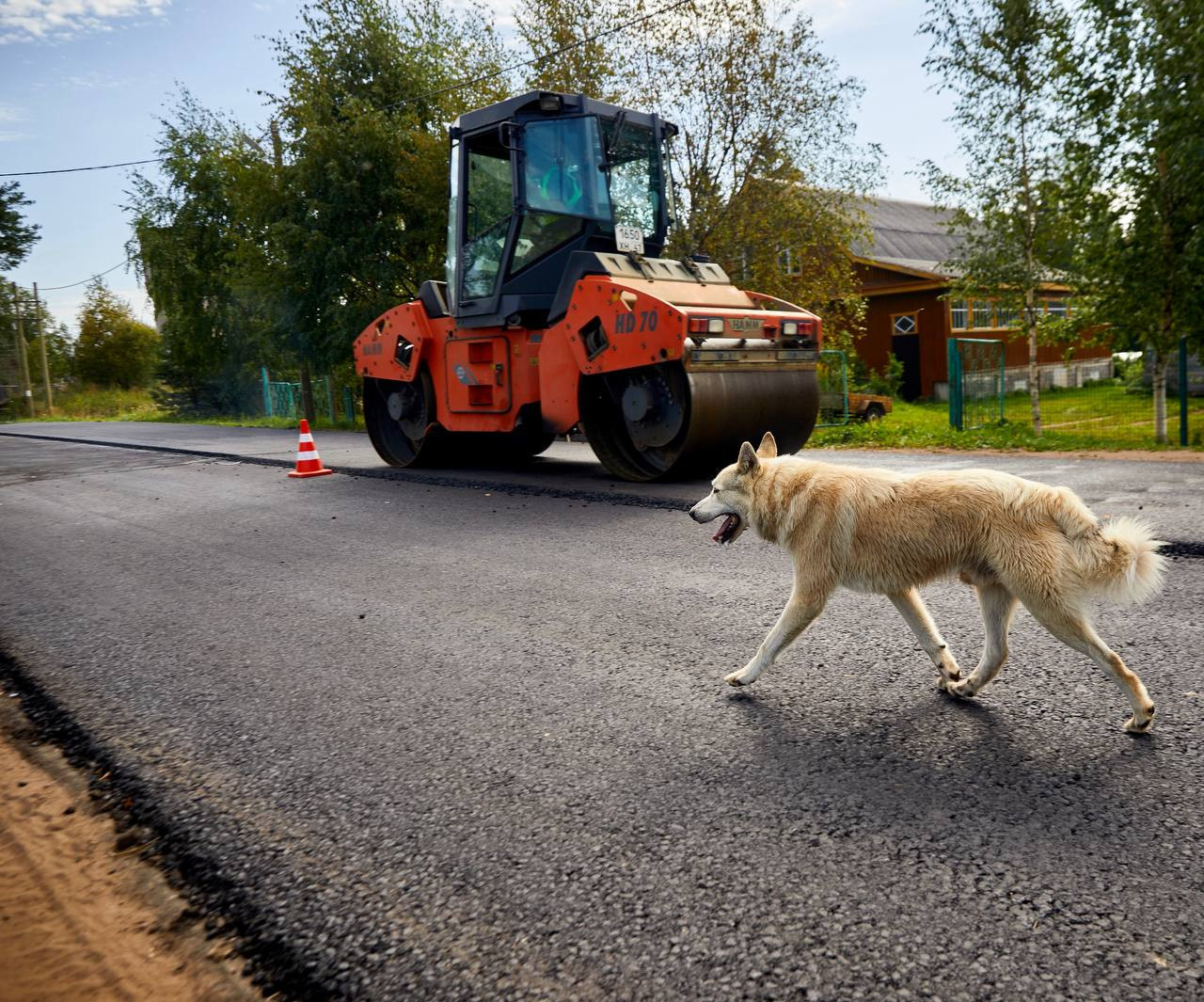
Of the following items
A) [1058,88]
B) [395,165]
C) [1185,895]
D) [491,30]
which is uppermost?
[491,30]

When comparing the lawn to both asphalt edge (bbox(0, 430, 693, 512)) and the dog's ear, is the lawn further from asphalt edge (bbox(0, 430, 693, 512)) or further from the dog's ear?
the dog's ear

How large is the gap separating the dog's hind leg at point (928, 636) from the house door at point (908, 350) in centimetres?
2720

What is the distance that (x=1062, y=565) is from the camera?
116 inches

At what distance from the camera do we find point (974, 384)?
51.5 feet

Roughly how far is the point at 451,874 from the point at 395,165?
21292 millimetres

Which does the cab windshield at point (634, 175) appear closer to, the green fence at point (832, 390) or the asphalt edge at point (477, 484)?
the asphalt edge at point (477, 484)

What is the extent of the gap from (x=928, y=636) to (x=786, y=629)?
572 millimetres

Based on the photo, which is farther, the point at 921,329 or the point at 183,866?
the point at 921,329

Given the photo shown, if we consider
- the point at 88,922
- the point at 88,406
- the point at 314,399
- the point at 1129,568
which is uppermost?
the point at 88,406

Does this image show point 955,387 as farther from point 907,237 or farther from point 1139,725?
point 907,237

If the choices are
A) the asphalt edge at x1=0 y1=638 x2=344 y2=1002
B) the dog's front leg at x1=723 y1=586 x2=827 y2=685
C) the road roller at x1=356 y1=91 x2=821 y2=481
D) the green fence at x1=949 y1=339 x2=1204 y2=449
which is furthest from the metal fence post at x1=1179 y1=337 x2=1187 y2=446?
the asphalt edge at x1=0 y1=638 x2=344 y2=1002

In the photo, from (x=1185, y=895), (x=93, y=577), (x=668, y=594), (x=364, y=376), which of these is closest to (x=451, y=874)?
(x=1185, y=895)

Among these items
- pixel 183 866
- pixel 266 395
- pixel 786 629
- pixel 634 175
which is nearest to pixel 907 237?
pixel 266 395

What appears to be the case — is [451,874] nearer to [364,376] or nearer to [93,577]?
[93,577]
